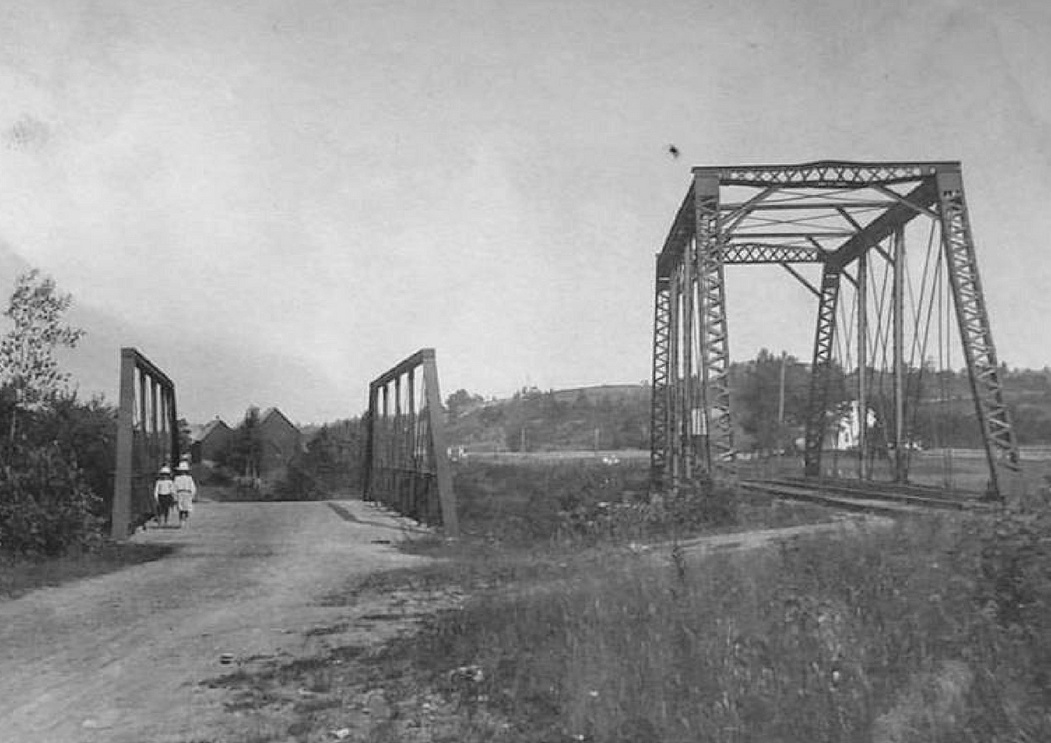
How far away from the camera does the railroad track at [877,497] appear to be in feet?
54.4

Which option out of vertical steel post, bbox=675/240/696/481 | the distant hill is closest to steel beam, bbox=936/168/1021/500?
vertical steel post, bbox=675/240/696/481

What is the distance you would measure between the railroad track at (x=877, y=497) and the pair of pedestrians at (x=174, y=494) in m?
13.4

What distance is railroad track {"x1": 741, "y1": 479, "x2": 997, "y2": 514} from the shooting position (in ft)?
54.4

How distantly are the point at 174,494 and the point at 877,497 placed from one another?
16.1 meters

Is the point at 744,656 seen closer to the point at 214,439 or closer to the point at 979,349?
the point at 979,349

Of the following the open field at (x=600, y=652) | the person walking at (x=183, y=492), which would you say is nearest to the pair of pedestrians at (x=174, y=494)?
the person walking at (x=183, y=492)

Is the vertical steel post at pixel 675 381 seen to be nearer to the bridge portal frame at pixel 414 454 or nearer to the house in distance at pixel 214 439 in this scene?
the bridge portal frame at pixel 414 454

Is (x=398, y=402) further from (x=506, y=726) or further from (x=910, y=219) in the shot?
(x=506, y=726)

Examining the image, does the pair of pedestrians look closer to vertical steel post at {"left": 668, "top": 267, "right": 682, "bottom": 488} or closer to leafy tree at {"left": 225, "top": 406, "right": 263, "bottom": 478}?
vertical steel post at {"left": 668, "top": 267, "right": 682, "bottom": 488}

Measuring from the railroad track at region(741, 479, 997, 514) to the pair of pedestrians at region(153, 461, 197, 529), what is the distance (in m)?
13.4

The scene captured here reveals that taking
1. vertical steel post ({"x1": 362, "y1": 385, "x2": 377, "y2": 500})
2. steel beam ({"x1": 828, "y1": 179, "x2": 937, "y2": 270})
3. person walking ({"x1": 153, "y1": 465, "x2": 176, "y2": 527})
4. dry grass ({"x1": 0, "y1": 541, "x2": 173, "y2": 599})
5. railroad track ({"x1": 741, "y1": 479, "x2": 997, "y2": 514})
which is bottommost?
dry grass ({"x1": 0, "y1": 541, "x2": 173, "y2": 599})

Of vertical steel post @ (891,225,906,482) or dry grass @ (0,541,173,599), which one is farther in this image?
vertical steel post @ (891,225,906,482)

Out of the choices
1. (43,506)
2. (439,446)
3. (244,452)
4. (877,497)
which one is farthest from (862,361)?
(244,452)

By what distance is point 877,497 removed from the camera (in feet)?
71.1
